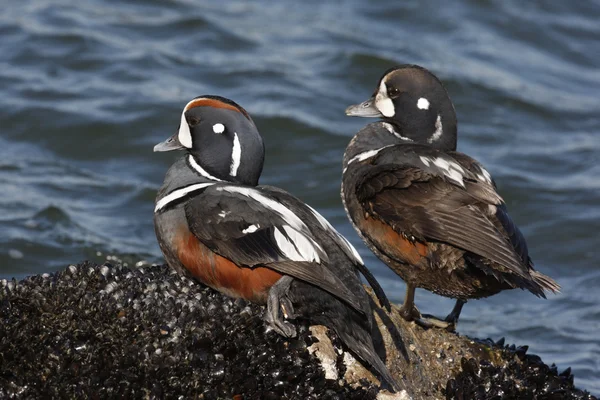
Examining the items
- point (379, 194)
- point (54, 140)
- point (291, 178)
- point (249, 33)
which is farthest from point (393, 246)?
point (249, 33)

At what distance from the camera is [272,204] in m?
5.79

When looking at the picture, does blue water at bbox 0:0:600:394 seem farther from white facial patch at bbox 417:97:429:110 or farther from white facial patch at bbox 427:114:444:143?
white facial patch at bbox 417:97:429:110

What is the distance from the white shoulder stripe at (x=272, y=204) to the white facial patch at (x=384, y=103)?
77.7 inches

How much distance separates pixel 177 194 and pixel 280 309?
119cm

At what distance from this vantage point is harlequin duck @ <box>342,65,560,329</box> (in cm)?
618

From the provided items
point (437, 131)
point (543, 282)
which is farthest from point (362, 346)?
point (437, 131)

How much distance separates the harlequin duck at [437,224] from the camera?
6180 millimetres

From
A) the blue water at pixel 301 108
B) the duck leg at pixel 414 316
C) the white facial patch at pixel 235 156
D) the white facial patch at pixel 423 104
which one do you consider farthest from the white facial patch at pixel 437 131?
the blue water at pixel 301 108

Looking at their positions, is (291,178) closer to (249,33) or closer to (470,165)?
(249,33)

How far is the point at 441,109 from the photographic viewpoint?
24.2ft

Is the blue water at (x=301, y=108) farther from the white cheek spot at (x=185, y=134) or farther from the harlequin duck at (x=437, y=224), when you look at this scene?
the white cheek spot at (x=185, y=134)

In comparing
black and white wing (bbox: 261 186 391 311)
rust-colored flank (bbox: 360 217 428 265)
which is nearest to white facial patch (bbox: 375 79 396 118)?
rust-colored flank (bbox: 360 217 428 265)

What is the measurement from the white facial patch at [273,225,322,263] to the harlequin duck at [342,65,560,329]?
1.03 metres

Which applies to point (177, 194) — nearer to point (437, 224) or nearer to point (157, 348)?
point (157, 348)
